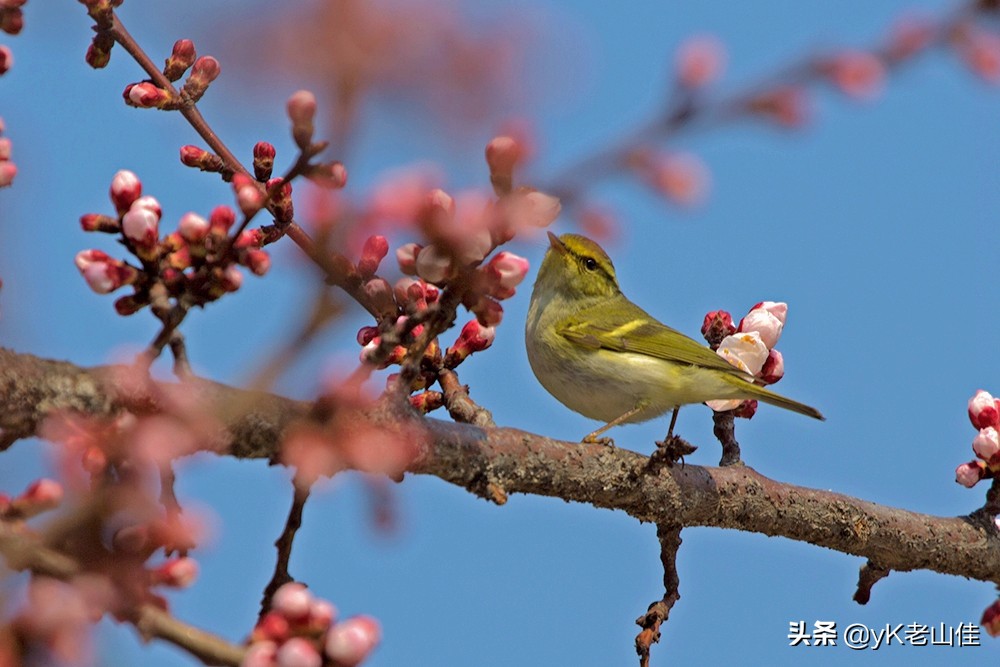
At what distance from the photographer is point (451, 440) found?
105 inches

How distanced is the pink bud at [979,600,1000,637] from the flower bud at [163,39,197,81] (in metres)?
3.54

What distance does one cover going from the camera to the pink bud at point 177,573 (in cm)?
173

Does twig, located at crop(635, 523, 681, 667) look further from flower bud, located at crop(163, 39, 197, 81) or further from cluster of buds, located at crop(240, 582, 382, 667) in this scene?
flower bud, located at crop(163, 39, 197, 81)

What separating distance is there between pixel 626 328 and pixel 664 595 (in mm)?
2321

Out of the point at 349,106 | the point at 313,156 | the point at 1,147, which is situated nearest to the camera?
the point at 349,106

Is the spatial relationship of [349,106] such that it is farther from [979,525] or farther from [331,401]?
[979,525]

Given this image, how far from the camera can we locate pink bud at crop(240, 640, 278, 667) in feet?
5.30

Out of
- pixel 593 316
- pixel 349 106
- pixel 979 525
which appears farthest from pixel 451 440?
pixel 593 316

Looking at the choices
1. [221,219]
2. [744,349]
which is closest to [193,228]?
[221,219]

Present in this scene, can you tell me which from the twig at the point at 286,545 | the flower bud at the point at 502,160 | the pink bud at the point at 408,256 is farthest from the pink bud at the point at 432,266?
the twig at the point at 286,545

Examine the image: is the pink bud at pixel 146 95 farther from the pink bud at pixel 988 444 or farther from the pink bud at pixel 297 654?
the pink bud at pixel 988 444

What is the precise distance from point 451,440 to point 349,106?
1.85m

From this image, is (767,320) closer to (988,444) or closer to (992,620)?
(988,444)

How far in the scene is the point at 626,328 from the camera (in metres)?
5.93
